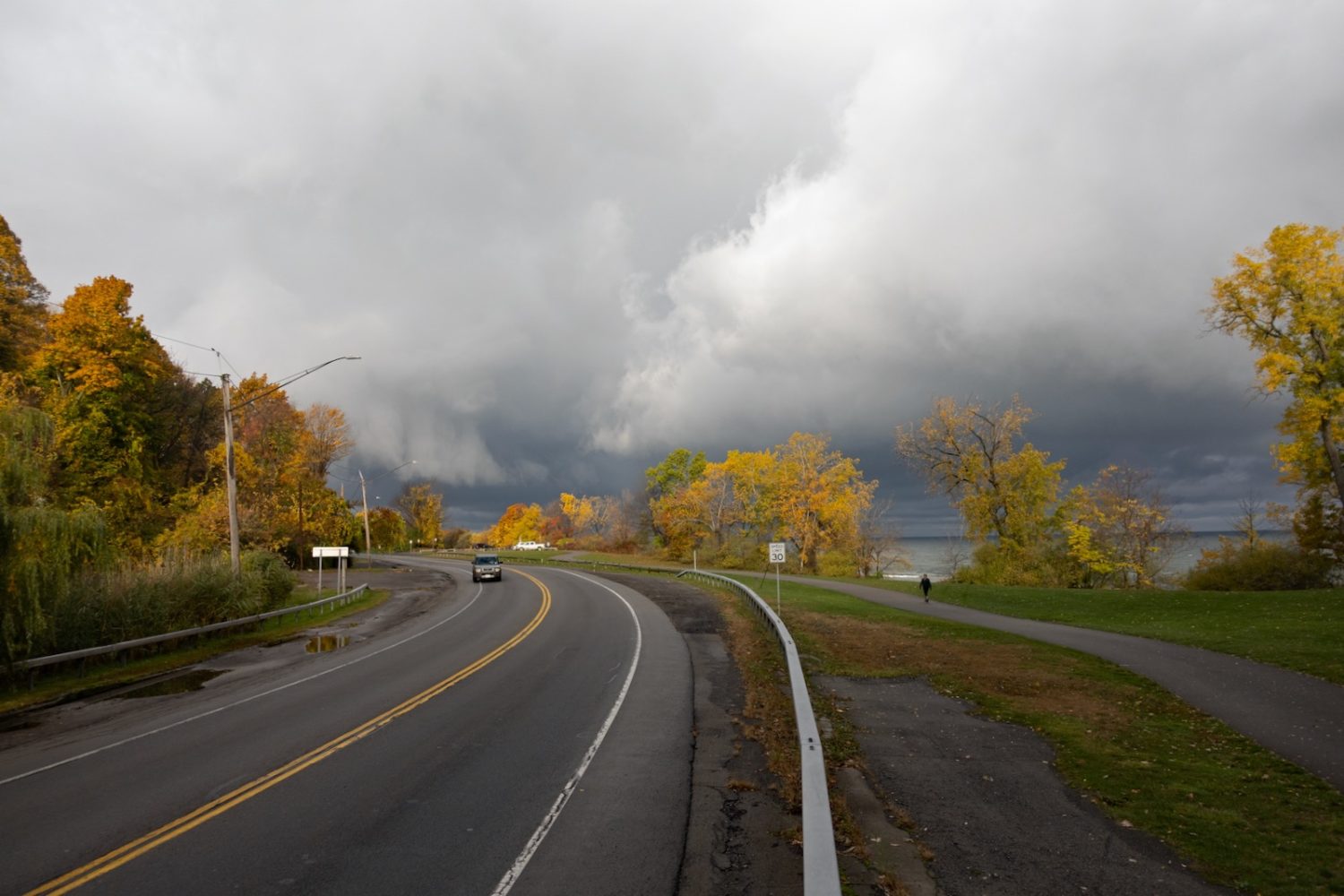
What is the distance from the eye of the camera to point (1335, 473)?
28.1m

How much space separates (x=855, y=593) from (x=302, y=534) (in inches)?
1484

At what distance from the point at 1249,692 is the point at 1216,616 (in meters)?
12.0

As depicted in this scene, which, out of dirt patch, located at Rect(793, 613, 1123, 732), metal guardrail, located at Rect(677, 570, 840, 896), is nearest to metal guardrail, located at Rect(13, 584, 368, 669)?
metal guardrail, located at Rect(677, 570, 840, 896)

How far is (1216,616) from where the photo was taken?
69.7ft

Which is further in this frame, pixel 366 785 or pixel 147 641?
pixel 147 641

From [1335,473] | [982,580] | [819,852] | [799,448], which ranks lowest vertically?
[982,580]


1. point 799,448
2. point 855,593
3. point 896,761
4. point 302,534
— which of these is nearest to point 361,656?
point 896,761

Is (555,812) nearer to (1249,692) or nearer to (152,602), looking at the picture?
(1249,692)

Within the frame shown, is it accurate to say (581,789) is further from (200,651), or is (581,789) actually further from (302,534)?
(302,534)

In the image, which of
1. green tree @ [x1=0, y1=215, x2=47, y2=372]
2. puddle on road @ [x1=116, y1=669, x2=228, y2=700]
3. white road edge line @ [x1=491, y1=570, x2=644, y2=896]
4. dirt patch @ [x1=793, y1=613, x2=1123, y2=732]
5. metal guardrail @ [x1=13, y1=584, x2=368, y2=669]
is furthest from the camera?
green tree @ [x1=0, y1=215, x2=47, y2=372]

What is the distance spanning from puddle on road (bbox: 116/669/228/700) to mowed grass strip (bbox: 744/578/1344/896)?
525 inches

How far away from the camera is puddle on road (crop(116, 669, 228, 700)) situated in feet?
45.7

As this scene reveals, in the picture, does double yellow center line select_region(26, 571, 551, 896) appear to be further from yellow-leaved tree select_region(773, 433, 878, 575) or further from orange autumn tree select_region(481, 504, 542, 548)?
orange autumn tree select_region(481, 504, 542, 548)

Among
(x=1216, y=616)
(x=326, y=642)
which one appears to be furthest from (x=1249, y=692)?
(x=326, y=642)
